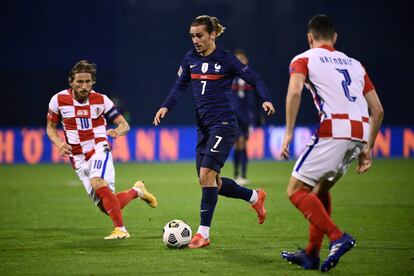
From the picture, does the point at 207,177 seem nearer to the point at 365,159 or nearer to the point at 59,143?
the point at 59,143

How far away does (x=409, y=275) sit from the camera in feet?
Answer: 20.5

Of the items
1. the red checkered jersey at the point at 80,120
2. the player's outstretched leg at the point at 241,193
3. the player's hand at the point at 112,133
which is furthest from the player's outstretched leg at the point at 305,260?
the red checkered jersey at the point at 80,120

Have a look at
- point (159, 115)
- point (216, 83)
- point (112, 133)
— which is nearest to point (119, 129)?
point (112, 133)

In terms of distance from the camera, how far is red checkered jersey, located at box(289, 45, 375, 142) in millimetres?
6301

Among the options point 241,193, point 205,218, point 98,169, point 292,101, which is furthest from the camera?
point 241,193

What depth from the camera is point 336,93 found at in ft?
20.8

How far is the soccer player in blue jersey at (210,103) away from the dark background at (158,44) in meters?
15.1

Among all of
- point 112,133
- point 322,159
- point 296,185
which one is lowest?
point 296,185

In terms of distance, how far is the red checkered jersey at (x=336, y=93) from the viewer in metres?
6.30

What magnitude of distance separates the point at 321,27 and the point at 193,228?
3518 mm

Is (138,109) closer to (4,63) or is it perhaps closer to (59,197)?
(4,63)

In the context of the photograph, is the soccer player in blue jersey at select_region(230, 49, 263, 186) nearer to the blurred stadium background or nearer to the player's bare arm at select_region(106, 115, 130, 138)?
the player's bare arm at select_region(106, 115, 130, 138)

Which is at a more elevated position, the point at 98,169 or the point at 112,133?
the point at 112,133

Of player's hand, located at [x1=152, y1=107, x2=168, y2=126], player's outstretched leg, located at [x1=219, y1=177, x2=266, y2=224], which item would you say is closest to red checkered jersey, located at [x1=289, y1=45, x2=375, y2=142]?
player's hand, located at [x1=152, y1=107, x2=168, y2=126]
